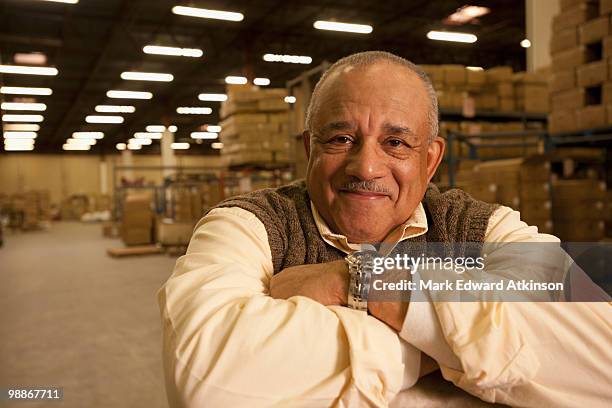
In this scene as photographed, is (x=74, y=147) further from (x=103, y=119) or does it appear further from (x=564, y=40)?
(x=564, y=40)

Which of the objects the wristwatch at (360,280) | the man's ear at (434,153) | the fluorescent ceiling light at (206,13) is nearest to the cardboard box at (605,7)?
the man's ear at (434,153)

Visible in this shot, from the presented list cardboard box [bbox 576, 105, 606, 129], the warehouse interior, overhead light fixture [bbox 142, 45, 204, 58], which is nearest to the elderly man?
the warehouse interior

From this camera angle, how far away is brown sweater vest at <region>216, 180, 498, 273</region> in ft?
4.05

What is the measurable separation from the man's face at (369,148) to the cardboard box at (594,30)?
4.36 metres

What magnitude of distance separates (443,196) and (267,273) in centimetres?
53

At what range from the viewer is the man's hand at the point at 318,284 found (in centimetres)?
99

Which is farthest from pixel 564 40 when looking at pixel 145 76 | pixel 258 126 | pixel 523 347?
pixel 145 76

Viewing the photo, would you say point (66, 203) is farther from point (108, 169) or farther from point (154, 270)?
point (154, 270)

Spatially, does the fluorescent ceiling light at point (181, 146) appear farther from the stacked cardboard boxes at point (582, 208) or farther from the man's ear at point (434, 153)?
the man's ear at point (434, 153)

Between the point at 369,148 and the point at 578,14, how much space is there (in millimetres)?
4781

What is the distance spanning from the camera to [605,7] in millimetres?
4512

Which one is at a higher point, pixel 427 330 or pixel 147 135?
pixel 147 135

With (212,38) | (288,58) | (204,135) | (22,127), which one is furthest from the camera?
(204,135)

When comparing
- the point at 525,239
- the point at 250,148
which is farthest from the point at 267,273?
the point at 250,148
